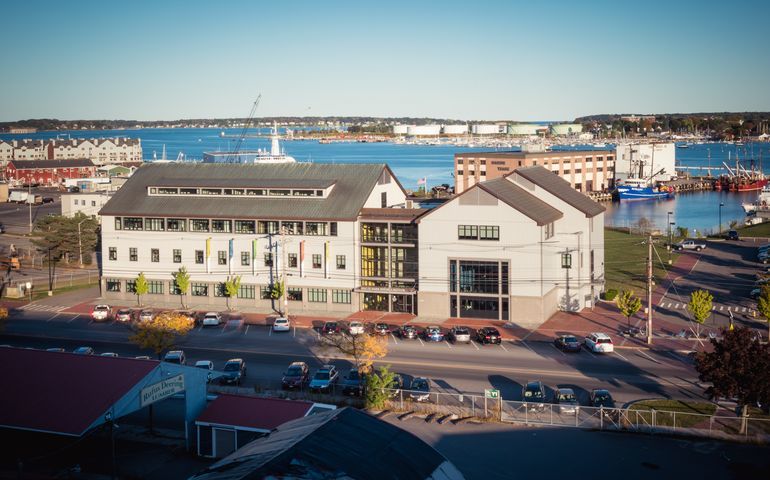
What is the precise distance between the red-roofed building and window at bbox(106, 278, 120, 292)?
2764 cm

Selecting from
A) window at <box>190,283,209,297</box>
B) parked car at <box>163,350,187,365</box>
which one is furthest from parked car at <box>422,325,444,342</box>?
window at <box>190,283,209,297</box>

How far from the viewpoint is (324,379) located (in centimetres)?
3269

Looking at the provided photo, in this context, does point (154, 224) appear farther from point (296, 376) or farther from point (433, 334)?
point (296, 376)

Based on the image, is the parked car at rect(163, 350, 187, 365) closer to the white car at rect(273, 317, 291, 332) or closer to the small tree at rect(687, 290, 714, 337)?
the white car at rect(273, 317, 291, 332)

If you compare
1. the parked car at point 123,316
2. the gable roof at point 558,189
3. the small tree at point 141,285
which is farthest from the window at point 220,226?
the gable roof at point 558,189

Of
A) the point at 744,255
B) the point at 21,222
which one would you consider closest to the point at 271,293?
the point at 744,255

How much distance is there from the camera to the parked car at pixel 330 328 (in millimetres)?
41281

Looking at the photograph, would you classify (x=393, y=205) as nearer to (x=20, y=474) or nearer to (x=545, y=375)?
(x=545, y=375)

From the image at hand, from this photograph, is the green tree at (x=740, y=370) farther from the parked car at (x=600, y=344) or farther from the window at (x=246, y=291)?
the window at (x=246, y=291)

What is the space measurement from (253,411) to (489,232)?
68.4 feet

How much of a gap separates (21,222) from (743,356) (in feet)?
265

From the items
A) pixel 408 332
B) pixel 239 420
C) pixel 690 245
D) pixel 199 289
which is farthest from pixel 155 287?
pixel 690 245

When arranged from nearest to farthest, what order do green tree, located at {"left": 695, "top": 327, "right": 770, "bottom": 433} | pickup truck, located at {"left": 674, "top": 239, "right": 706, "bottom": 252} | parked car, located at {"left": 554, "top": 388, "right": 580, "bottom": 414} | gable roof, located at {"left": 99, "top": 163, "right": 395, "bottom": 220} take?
green tree, located at {"left": 695, "top": 327, "right": 770, "bottom": 433}
parked car, located at {"left": 554, "top": 388, "right": 580, "bottom": 414}
gable roof, located at {"left": 99, "top": 163, "right": 395, "bottom": 220}
pickup truck, located at {"left": 674, "top": 239, "right": 706, "bottom": 252}

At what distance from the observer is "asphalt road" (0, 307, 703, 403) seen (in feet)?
107
